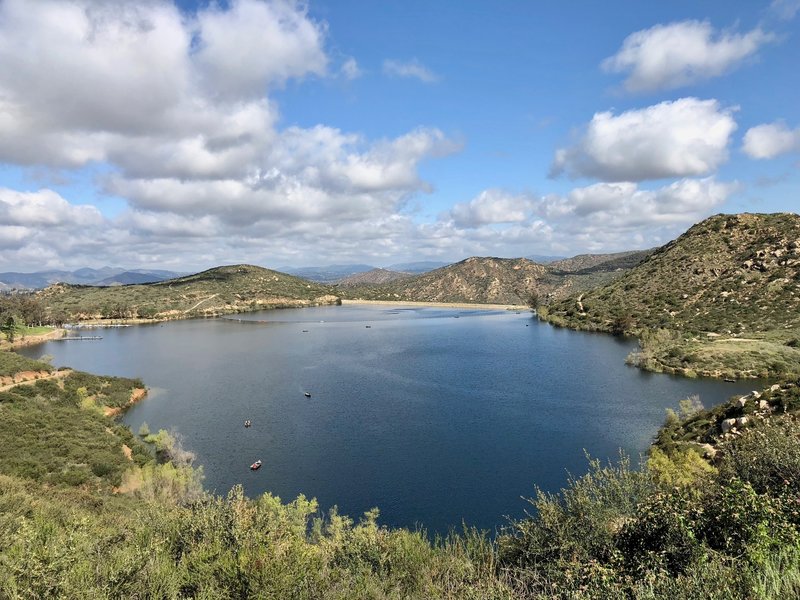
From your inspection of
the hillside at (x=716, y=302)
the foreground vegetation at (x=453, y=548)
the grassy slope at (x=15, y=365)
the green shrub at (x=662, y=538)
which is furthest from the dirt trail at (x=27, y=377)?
the hillside at (x=716, y=302)

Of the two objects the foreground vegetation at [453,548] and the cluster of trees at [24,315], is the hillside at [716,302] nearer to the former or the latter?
the foreground vegetation at [453,548]

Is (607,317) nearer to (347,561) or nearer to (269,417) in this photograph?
(269,417)

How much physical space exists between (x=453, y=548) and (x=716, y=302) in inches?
4284

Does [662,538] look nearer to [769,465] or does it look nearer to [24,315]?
[769,465]

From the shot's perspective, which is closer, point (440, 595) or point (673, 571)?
point (673, 571)

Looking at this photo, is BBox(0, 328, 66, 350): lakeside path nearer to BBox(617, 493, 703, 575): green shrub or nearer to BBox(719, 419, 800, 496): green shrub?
BBox(617, 493, 703, 575): green shrub

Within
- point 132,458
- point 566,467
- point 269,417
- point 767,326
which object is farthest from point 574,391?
point 132,458

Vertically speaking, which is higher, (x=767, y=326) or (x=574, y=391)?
(x=767, y=326)

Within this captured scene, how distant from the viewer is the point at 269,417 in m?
60.2

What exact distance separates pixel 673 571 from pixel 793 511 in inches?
183

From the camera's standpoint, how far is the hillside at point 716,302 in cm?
7738

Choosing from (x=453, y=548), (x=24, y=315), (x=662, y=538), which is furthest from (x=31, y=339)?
(x=662, y=538)

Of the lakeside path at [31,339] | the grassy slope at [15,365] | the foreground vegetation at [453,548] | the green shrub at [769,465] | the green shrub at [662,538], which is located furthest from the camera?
the lakeside path at [31,339]

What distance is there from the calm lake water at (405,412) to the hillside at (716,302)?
26.6 feet
